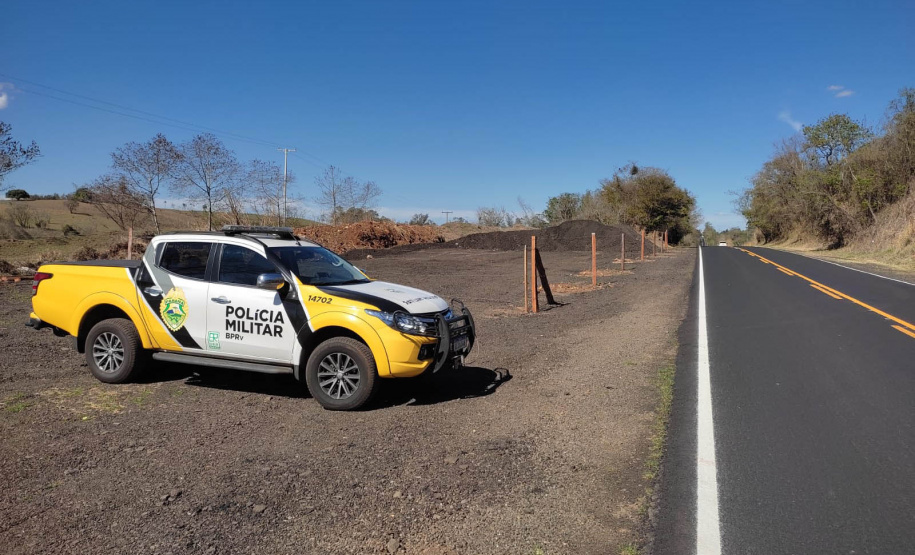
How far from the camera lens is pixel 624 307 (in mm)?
14703

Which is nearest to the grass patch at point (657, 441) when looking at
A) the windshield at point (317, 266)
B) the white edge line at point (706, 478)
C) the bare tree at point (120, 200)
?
the white edge line at point (706, 478)

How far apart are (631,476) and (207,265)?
15.5ft

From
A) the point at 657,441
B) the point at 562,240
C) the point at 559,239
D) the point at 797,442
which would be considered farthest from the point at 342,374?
the point at 559,239

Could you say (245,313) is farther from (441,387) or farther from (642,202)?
(642,202)

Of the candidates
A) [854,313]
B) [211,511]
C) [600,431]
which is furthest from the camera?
[854,313]

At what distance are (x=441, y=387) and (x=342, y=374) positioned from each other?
1480mm

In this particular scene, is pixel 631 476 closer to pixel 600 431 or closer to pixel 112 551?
pixel 600 431

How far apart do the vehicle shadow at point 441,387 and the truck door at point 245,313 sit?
115cm

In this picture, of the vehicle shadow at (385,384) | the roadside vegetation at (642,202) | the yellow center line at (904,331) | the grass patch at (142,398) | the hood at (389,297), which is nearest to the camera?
the hood at (389,297)

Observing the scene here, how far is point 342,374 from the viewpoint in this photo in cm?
599

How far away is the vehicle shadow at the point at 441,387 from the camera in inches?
254

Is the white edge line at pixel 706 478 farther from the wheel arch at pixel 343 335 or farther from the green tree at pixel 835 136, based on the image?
the green tree at pixel 835 136

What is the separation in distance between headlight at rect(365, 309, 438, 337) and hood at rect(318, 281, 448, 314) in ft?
0.21

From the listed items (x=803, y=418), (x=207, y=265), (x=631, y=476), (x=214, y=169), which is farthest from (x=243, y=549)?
(x=214, y=169)
